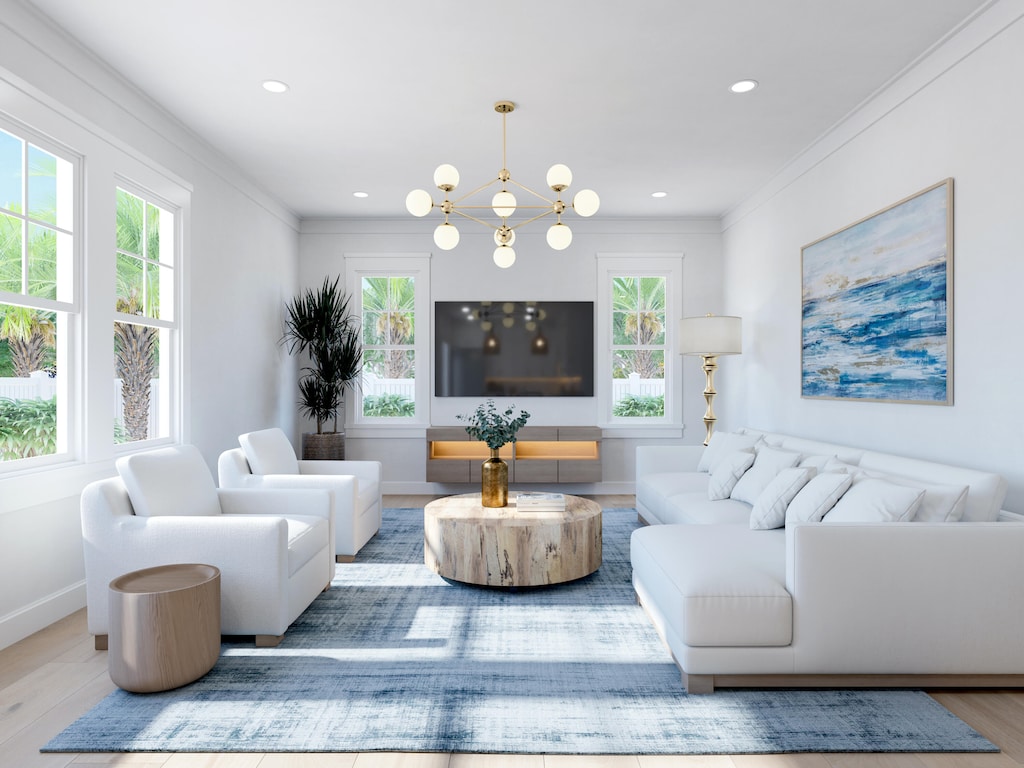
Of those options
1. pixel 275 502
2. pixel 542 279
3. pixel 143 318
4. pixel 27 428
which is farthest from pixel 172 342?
pixel 542 279

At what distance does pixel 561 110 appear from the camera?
3.86 m

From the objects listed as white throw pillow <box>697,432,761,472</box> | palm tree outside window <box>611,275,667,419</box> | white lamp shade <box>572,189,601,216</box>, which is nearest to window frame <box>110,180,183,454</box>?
white lamp shade <box>572,189,601,216</box>

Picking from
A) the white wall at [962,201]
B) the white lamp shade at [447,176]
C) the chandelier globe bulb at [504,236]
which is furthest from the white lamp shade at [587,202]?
the white wall at [962,201]

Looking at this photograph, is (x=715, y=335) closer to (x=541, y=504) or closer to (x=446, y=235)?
(x=541, y=504)

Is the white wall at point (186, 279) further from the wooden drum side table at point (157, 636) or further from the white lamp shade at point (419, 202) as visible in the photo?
the white lamp shade at point (419, 202)

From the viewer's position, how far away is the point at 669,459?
202 inches

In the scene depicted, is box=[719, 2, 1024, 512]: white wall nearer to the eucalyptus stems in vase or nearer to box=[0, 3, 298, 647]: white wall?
the eucalyptus stems in vase

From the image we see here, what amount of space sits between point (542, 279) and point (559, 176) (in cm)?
306

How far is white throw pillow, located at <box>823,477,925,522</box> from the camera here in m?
2.52

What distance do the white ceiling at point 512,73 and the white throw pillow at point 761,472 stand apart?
6.69ft

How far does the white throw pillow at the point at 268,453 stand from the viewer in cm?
402

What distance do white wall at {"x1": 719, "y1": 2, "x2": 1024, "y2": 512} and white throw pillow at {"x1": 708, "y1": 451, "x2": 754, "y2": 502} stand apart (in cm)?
62

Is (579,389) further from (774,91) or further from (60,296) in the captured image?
(60,296)

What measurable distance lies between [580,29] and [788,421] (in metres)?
3.17
